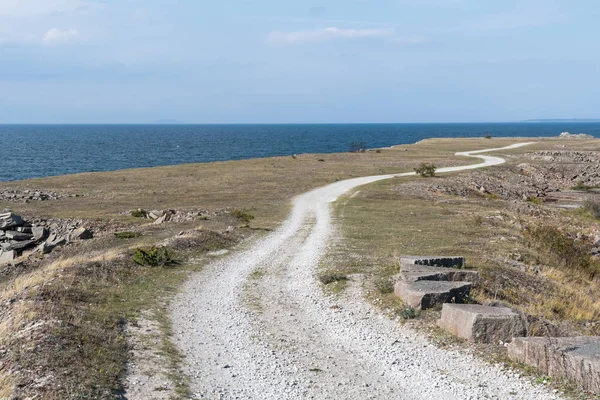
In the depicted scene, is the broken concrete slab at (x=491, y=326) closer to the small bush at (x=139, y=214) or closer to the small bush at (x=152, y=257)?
the small bush at (x=152, y=257)

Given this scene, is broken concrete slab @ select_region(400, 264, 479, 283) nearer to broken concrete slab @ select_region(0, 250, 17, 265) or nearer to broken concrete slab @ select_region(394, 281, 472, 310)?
broken concrete slab @ select_region(394, 281, 472, 310)

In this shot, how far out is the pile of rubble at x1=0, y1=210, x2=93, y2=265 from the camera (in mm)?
26086

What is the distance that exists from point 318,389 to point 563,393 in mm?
3809

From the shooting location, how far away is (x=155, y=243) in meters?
23.2

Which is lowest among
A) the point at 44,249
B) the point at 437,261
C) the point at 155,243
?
the point at 44,249

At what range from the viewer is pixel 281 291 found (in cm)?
1641

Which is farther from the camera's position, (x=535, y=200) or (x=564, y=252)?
(x=535, y=200)

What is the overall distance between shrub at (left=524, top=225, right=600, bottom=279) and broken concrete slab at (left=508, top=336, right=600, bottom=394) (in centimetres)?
1301

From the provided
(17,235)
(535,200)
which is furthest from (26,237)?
(535,200)

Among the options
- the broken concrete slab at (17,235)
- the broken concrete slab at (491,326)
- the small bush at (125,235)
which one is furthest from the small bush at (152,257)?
the broken concrete slab at (17,235)

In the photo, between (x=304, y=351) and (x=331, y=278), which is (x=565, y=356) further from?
(x=331, y=278)

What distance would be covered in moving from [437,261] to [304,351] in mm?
7000

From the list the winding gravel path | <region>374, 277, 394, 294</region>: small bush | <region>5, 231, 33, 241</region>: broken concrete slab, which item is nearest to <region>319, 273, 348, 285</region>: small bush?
the winding gravel path

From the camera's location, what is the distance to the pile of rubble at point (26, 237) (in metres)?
26.1
